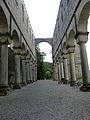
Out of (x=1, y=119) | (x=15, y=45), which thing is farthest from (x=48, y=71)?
(x=1, y=119)

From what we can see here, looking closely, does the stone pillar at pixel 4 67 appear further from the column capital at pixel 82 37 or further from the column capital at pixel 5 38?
the column capital at pixel 82 37

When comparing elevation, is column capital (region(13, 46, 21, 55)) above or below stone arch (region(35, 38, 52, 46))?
below

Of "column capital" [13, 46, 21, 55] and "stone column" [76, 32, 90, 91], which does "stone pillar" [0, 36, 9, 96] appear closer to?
"stone column" [76, 32, 90, 91]

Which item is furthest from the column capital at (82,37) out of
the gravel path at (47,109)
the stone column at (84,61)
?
the gravel path at (47,109)

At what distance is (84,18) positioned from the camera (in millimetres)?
10531

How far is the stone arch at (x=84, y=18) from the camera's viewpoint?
9.81 meters

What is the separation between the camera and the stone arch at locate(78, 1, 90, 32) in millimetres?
9806

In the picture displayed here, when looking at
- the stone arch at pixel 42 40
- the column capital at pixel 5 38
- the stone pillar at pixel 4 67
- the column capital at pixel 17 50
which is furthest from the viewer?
the stone arch at pixel 42 40

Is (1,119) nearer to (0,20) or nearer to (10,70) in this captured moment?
(0,20)

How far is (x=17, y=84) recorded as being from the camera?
15219 millimetres

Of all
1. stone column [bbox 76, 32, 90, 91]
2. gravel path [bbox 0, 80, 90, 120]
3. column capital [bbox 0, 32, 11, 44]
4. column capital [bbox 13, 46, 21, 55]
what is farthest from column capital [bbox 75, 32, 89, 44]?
column capital [bbox 13, 46, 21, 55]

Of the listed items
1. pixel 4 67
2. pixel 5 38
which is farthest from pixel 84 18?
pixel 4 67

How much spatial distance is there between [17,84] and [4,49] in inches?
212

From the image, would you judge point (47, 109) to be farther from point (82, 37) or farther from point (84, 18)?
point (84, 18)
